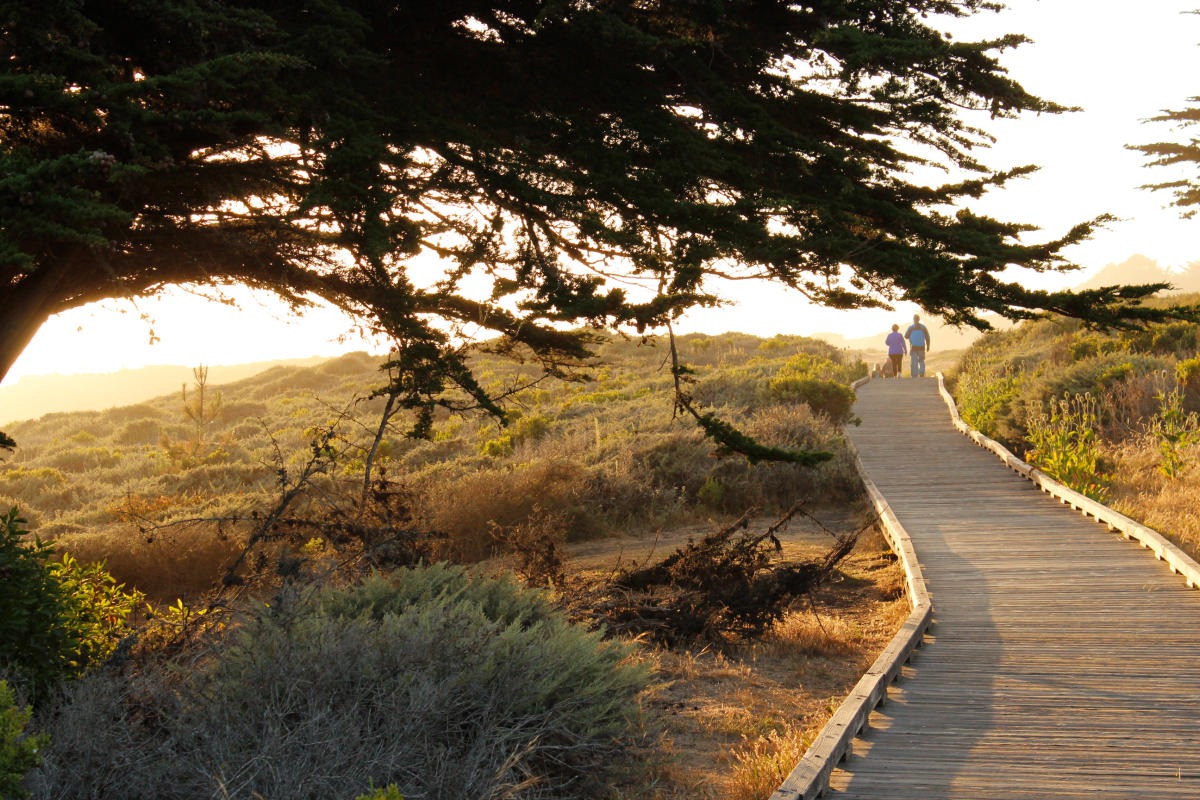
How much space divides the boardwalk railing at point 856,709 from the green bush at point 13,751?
3.31 metres

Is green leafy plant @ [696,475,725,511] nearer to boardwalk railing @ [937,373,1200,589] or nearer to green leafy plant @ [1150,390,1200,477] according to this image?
boardwalk railing @ [937,373,1200,589]

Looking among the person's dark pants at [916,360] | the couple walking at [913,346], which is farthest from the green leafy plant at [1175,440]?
the person's dark pants at [916,360]

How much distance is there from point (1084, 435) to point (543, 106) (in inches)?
418

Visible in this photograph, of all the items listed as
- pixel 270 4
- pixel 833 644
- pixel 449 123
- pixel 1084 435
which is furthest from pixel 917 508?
pixel 270 4

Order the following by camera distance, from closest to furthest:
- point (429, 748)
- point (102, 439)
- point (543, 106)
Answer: point (429, 748)
point (543, 106)
point (102, 439)

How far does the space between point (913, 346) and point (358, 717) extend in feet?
85.0

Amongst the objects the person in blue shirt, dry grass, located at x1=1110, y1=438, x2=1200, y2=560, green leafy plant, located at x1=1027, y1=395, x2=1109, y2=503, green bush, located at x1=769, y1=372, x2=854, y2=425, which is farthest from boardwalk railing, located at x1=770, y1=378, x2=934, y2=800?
the person in blue shirt

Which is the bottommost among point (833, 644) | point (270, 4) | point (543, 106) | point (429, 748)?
point (833, 644)

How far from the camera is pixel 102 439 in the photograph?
126 feet

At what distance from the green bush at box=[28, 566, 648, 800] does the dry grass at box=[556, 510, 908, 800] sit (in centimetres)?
63

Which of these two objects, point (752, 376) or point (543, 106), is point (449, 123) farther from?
point (752, 376)

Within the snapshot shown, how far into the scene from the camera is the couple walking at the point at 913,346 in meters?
27.8

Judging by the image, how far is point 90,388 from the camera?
119 metres

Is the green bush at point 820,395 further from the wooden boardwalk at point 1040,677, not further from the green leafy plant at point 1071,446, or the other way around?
the wooden boardwalk at point 1040,677
